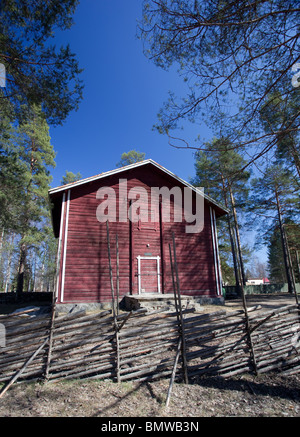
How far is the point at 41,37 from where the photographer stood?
19.7ft

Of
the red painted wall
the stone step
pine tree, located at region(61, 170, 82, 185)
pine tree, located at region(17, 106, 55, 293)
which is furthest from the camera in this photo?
pine tree, located at region(61, 170, 82, 185)

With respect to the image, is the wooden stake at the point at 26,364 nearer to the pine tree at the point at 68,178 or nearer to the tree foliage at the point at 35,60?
the tree foliage at the point at 35,60

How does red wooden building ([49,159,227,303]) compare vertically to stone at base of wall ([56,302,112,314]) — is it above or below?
above

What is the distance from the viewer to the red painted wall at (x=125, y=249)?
9.79 meters

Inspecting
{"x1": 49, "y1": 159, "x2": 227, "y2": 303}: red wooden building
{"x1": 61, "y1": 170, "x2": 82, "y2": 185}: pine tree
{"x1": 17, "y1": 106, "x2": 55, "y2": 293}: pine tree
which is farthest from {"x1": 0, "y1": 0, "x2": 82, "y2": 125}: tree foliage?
{"x1": 61, "y1": 170, "x2": 82, "y2": 185}: pine tree

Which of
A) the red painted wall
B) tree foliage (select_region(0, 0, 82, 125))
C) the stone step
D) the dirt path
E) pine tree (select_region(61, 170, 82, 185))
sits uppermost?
pine tree (select_region(61, 170, 82, 185))

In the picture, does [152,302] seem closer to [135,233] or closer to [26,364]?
[135,233]

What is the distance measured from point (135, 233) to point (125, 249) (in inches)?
35.6

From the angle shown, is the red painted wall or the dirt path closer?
the dirt path

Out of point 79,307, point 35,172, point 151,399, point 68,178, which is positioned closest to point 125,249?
→ point 79,307

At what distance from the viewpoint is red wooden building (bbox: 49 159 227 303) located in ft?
32.5

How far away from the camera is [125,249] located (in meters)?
10.7

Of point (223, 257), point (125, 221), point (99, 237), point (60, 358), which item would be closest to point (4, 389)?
point (60, 358)

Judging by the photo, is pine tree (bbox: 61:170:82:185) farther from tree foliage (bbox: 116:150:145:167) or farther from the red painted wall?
the red painted wall
